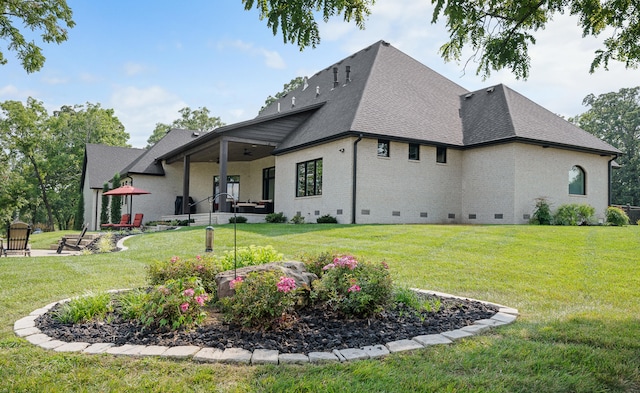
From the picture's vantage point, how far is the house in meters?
16.8

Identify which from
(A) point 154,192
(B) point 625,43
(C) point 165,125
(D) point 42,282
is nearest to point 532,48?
(B) point 625,43

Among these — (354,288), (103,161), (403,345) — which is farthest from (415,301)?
(103,161)

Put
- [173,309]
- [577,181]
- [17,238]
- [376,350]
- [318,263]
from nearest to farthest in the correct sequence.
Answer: [376,350] < [173,309] < [318,263] < [17,238] < [577,181]

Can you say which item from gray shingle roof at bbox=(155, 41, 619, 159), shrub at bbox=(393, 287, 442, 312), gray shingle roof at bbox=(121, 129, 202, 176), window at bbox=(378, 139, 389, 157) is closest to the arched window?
gray shingle roof at bbox=(155, 41, 619, 159)

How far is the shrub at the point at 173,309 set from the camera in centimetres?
402

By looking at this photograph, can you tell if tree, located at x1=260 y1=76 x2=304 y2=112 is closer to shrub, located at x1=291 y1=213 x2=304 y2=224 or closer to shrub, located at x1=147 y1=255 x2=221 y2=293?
shrub, located at x1=291 y1=213 x2=304 y2=224

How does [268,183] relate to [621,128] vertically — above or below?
below

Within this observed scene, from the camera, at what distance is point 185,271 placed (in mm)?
5379

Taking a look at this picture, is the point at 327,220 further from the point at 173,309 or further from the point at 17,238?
the point at 173,309

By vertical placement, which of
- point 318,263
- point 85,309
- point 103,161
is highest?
point 103,161

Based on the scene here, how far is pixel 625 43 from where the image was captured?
4926 millimetres

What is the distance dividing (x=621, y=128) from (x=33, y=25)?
47.5 m

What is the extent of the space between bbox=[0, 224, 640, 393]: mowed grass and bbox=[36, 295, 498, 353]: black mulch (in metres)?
0.37

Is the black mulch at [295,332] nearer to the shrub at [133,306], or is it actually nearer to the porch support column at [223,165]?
the shrub at [133,306]
